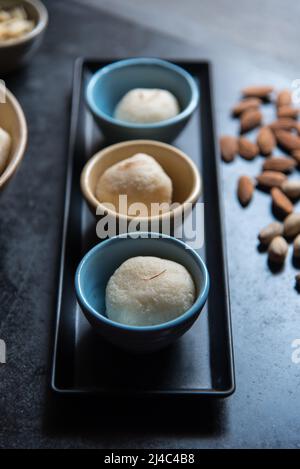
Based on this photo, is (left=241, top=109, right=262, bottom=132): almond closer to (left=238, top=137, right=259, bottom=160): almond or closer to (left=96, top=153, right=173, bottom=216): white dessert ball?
(left=238, top=137, right=259, bottom=160): almond

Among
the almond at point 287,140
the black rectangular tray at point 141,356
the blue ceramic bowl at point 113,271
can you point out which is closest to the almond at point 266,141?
the almond at point 287,140

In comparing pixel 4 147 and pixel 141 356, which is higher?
pixel 4 147

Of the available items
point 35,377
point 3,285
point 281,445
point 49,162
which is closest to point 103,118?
point 49,162

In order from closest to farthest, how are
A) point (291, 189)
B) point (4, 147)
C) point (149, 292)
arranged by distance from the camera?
point (149, 292)
point (4, 147)
point (291, 189)

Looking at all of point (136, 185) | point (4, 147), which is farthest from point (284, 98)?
point (4, 147)

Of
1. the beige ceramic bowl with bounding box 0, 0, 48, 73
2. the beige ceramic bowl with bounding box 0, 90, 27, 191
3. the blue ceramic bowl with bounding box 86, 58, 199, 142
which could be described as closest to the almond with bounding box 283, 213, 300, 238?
the blue ceramic bowl with bounding box 86, 58, 199, 142

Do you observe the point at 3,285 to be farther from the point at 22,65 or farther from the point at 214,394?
the point at 22,65

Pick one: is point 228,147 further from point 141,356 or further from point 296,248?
point 141,356
